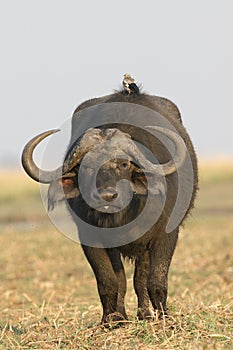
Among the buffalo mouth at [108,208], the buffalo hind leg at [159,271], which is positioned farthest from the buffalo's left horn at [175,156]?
the buffalo hind leg at [159,271]

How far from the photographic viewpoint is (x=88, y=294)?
8836 mm

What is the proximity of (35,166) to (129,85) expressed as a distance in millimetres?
995

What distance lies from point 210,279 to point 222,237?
361 centimetres

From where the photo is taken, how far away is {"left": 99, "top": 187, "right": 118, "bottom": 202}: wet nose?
508 centimetres

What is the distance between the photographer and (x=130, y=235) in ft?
18.5

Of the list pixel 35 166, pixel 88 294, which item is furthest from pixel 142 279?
pixel 88 294

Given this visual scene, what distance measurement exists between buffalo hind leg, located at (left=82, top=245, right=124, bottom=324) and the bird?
115cm

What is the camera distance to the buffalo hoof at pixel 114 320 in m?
5.50

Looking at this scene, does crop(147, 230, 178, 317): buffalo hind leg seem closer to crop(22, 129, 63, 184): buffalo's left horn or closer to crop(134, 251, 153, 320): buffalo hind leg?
crop(134, 251, 153, 320): buffalo hind leg

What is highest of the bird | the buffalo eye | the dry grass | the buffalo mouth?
the bird

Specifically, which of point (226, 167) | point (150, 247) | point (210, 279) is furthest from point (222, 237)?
point (226, 167)

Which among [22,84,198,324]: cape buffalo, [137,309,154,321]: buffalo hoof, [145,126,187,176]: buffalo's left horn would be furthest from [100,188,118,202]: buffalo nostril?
[137,309,154,321]: buffalo hoof

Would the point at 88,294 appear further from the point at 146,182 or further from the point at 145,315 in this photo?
the point at 146,182

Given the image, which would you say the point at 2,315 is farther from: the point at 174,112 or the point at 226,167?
the point at 226,167
